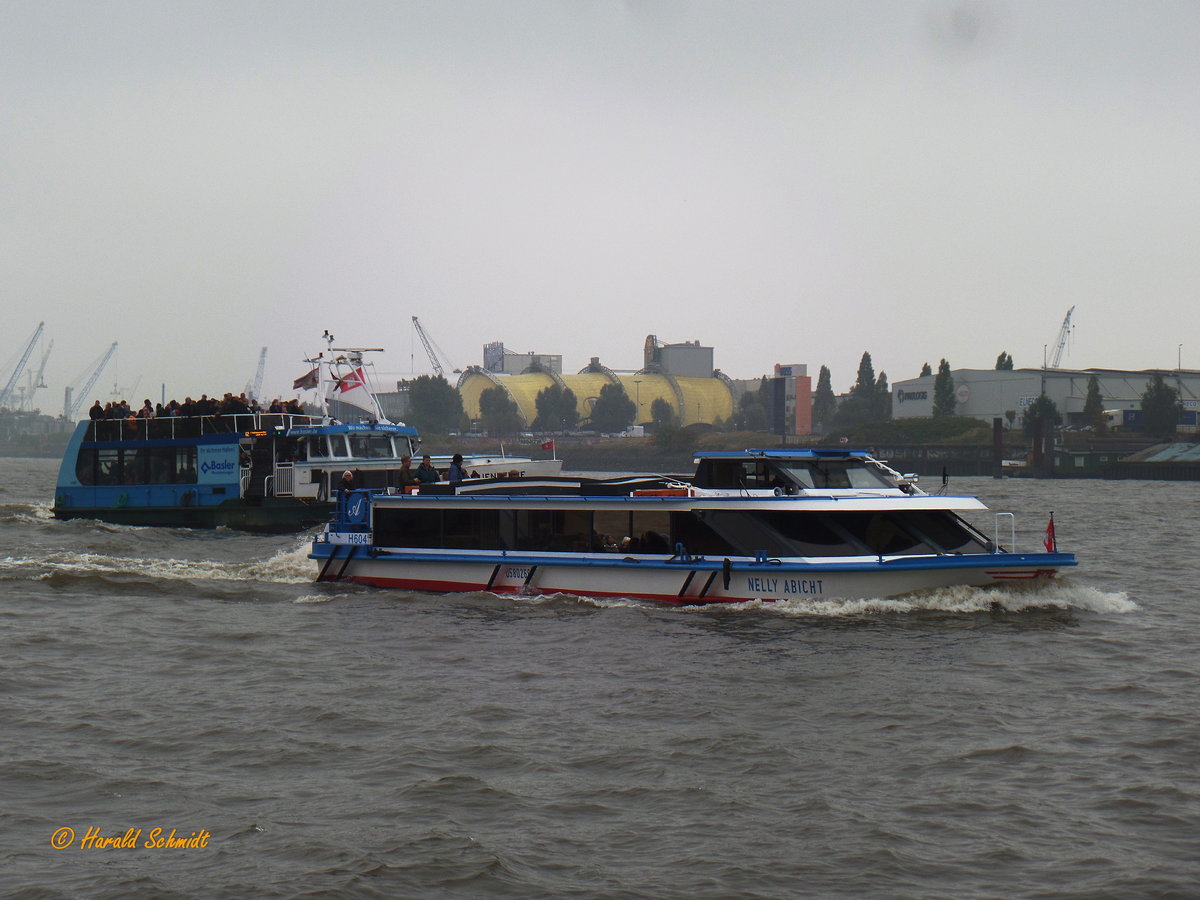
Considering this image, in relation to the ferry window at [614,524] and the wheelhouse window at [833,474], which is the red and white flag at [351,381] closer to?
the ferry window at [614,524]

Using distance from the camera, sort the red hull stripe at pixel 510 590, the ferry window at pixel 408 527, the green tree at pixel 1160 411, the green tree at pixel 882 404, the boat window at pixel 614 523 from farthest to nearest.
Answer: the green tree at pixel 882 404, the green tree at pixel 1160 411, the ferry window at pixel 408 527, the boat window at pixel 614 523, the red hull stripe at pixel 510 590

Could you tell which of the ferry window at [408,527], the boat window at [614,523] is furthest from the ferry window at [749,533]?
the ferry window at [408,527]

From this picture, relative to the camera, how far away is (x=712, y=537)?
2320 centimetres

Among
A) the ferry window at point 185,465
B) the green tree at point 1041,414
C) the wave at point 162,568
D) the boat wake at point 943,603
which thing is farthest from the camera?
the green tree at point 1041,414

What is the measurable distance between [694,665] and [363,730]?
540cm

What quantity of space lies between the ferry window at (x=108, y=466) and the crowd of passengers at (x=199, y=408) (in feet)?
4.88

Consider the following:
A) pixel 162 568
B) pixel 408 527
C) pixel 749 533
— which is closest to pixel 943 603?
pixel 749 533

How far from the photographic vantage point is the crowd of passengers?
4550 centimetres

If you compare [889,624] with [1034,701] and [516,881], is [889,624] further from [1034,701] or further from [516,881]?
[516,881]

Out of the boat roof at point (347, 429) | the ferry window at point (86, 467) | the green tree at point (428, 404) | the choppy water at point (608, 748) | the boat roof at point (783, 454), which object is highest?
the green tree at point (428, 404)

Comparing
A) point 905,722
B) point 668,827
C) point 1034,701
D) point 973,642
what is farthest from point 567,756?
point 973,642

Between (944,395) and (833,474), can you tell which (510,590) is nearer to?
(833,474)

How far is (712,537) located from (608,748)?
967 centimetres

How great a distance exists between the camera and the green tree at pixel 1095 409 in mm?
135225
